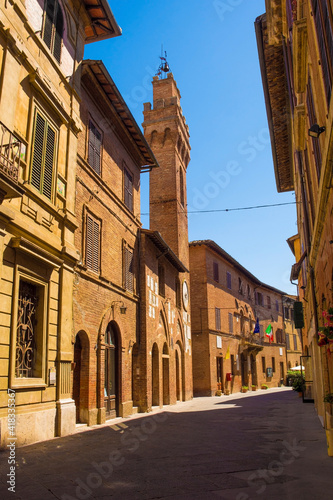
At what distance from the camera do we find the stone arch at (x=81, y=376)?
1212 centimetres

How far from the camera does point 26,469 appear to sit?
6309mm

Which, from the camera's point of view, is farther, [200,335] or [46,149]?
[200,335]

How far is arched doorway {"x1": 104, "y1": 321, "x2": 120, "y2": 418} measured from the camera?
1391cm

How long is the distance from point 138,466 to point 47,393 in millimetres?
3454

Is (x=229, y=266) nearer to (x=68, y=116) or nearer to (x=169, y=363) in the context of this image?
(x=169, y=363)

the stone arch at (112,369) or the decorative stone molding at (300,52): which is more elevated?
the decorative stone molding at (300,52)

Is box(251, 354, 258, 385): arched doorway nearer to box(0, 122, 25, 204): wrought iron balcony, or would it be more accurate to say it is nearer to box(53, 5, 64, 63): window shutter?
box(53, 5, 64, 63): window shutter

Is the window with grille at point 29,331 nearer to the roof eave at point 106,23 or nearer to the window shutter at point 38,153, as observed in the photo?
the window shutter at point 38,153

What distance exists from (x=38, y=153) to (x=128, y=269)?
7521 mm

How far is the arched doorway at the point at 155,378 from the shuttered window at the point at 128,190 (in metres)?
6.14

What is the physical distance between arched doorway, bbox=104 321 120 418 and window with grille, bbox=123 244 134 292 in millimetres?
2087

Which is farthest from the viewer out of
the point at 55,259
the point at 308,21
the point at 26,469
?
the point at 55,259

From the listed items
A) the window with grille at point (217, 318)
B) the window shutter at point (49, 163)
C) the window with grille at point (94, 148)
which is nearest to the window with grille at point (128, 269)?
the window with grille at point (94, 148)

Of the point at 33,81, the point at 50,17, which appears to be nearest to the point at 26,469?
the point at 33,81
